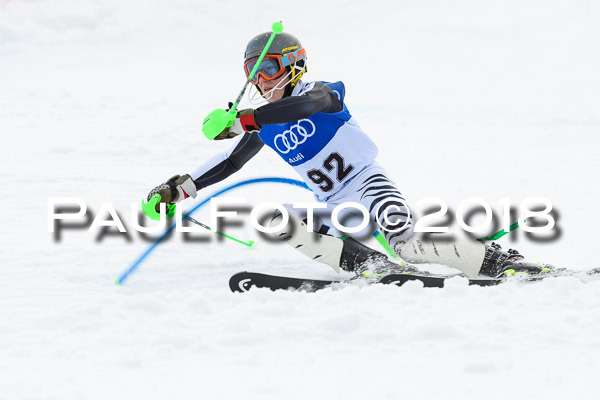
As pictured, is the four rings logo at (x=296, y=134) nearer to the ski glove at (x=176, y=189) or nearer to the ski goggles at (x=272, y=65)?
the ski goggles at (x=272, y=65)

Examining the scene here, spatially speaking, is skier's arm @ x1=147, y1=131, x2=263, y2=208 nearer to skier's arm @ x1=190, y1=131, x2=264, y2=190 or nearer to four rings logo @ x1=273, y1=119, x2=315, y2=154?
skier's arm @ x1=190, y1=131, x2=264, y2=190

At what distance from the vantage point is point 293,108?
12.8 feet

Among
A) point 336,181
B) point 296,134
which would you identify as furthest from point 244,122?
point 336,181

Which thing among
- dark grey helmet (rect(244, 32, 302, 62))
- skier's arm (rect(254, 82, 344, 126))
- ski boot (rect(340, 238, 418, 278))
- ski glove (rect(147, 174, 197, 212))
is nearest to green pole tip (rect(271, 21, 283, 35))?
dark grey helmet (rect(244, 32, 302, 62))

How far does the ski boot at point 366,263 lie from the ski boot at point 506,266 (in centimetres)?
46

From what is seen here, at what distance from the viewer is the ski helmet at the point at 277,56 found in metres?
4.33

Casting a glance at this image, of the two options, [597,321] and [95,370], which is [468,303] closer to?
[597,321]

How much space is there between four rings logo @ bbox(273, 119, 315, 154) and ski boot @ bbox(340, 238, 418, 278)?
0.77 m

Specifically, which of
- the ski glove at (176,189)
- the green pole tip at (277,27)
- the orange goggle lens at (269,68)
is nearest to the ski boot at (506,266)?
the orange goggle lens at (269,68)

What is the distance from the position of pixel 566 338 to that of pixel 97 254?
140 inches

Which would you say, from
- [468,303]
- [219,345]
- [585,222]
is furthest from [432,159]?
[219,345]

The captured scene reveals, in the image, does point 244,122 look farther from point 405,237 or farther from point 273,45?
point 405,237

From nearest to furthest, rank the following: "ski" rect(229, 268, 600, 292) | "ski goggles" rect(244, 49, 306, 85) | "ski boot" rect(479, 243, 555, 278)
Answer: "ski" rect(229, 268, 600, 292), "ski boot" rect(479, 243, 555, 278), "ski goggles" rect(244, 49, 306, 85)

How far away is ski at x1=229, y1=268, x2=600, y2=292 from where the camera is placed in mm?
3717
